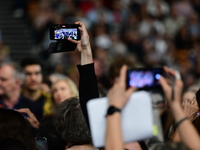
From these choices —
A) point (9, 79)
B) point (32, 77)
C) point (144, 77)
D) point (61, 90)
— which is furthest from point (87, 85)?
point (32, 77)

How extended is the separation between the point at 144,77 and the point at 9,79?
4.81m

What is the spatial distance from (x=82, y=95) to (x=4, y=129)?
0.63 meters

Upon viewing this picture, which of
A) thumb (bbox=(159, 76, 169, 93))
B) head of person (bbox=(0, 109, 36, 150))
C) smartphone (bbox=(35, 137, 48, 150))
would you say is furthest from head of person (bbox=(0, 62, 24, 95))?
thumb (bbox=(159, 76, 169, 93))

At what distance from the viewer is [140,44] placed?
15336 mm

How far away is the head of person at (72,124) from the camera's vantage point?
4.22 meters

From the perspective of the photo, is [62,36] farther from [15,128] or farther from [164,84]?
[164,84]

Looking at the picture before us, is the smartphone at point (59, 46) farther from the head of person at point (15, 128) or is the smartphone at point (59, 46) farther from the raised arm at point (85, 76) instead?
the head of person at point (15, 128)

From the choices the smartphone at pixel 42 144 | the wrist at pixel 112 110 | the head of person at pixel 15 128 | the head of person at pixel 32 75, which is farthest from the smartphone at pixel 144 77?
the head of person at pixel 32 75

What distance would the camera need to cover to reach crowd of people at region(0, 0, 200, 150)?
10.7 feet

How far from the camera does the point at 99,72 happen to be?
388 inches

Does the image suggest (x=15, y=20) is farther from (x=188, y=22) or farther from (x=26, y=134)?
(x=26, y=134)

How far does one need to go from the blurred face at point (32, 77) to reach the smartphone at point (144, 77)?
4.98m

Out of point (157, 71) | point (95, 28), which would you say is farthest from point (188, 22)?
point (157, 71)

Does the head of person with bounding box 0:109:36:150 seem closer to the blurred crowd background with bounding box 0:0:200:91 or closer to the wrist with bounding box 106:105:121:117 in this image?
the wrist with bounding box 106:105:121:117
